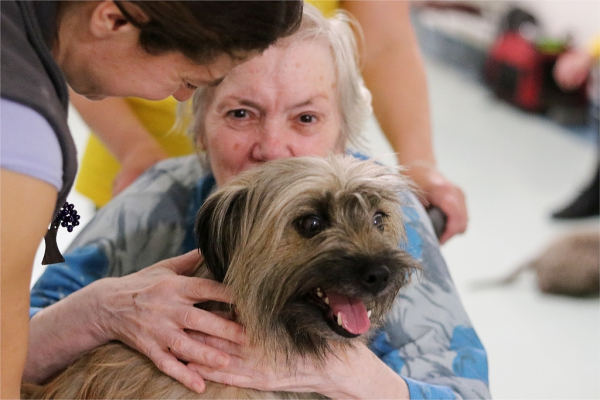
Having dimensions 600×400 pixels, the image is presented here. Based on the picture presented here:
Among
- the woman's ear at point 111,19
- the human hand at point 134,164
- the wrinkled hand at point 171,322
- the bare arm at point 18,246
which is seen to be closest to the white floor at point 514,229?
the human hand at point 134,164

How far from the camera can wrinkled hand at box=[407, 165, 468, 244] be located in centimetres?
207

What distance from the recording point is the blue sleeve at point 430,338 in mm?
1608


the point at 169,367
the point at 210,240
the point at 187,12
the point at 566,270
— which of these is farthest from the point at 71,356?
the point at 566,270

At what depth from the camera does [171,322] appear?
1.39 m

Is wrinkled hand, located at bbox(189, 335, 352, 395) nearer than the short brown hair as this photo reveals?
No

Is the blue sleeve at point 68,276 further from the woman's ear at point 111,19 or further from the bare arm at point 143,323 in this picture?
the woman's ear at point 111,19

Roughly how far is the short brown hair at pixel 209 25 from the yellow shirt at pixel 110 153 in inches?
57.4

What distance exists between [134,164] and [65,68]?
1266 mm

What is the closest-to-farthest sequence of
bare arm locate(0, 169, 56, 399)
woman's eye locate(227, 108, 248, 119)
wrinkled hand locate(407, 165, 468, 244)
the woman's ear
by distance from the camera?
bare arm locate(0, 169, 56, 399) → the woman's ear → woman's eye locate(227, 108, 248, 119) → wrinkled hand locate(407, 165, 468, 244)

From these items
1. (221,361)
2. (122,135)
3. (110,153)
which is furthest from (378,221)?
(110,153)

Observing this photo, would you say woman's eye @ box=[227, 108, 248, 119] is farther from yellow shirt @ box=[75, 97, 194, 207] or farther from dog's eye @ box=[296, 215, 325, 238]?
yellow shirt @ box=[75, 97, 194, 207]

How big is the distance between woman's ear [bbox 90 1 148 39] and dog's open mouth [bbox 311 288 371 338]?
637mm

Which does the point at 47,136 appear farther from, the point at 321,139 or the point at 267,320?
the point at 321,139

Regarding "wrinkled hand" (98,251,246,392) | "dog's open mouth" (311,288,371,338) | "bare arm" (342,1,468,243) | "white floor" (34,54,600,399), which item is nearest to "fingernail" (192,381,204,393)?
"wrinkled hand" (98,251,246,392)
